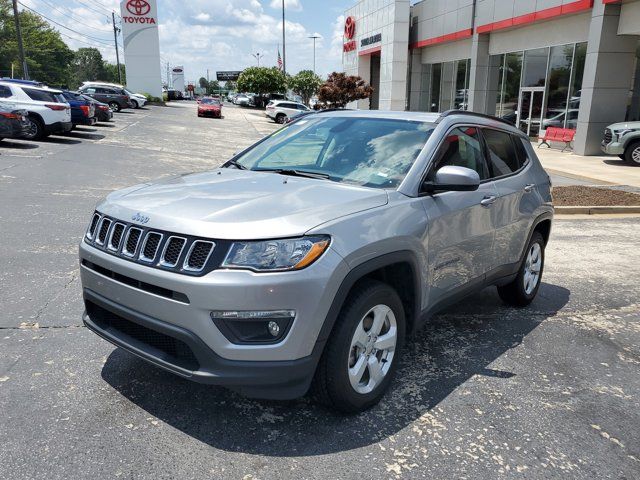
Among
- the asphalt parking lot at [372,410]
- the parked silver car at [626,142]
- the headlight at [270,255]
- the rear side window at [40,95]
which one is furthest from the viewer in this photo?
the rear side window at [40,95]

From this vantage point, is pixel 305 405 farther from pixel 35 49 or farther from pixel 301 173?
pixel 35 49

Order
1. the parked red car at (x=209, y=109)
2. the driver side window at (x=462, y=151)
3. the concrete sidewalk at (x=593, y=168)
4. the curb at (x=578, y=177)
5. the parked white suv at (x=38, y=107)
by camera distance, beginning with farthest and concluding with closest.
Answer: the parked red car at (x=209, y=109) → the parked white suv at (x=38, y=107) → the concrete sidewalk at (x=593, y=168) → the curb at (x=578, y=177) → the driver side window at (x=462, y=151)

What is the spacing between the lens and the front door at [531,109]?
24.4 metres

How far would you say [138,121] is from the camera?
102 ft

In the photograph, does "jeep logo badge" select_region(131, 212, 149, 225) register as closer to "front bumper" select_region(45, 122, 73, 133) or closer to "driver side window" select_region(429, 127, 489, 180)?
"driver side window" select_region(429, 127, 489, 180)

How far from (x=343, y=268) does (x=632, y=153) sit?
1729 centimetres

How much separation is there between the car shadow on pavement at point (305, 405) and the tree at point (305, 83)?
2901 inches

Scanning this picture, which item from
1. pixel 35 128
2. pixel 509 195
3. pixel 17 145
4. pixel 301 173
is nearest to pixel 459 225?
pixel 509 195

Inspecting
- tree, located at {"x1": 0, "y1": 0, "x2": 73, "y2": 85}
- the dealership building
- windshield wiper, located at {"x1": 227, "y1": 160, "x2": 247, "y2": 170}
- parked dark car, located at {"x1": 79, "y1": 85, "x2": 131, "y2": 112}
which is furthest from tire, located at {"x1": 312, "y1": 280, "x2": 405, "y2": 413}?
tree, located at {"x1": 0, "y1": 0, "x2": 73, "y2": 85}

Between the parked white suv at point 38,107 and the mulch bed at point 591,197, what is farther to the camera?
the parked white suv at point 38,107

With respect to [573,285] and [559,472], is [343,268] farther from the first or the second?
[573,285]

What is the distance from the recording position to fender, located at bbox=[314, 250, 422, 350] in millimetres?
2814

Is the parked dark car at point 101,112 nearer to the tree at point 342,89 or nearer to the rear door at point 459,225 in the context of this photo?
the tree at point 342,89

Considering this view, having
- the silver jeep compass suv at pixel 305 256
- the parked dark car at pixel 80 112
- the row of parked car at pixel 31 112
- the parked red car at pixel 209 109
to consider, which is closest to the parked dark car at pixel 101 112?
the parked dark car at pixel 80 112
